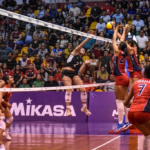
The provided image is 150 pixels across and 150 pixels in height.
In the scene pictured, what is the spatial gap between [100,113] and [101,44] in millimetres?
3337

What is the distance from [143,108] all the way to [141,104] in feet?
0.25

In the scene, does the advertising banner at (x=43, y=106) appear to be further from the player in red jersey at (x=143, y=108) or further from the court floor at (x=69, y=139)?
the player in red jersey at (x=143, y=108)

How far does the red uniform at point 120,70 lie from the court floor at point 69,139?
1.41 metres

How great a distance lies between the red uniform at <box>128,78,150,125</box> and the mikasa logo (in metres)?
7.47

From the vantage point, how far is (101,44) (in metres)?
14.4

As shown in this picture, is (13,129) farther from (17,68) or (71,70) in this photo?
(17,68)

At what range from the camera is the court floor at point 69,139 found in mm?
7211

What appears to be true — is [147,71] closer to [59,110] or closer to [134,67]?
[134,67]

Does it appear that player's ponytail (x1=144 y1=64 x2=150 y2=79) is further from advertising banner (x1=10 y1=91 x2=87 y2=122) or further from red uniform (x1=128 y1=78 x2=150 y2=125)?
advertising banner (x1=10 y1=91 x2=87 y2=122)

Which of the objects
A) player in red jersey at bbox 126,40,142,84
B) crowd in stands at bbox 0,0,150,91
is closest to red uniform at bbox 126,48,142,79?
player in red jersey at bbox 126,40,142,84

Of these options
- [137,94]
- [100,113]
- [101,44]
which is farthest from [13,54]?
[137,94]

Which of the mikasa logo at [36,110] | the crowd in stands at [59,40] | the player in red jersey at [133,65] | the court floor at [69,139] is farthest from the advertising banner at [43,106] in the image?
the player in red jersey at [133,65]

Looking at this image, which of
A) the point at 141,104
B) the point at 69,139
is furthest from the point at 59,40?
the point at 141,104

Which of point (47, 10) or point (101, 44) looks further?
point (47, 10)
